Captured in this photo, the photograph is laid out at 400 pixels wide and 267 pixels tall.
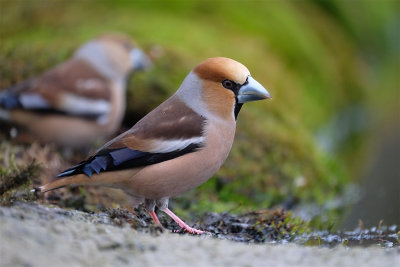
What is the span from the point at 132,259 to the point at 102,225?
23.1 inches

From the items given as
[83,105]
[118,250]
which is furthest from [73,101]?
[118,250]

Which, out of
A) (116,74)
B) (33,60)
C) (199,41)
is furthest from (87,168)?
(199,41)

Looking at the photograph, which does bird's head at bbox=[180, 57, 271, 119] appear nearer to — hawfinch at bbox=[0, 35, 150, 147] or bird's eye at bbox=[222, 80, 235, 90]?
bird's eye at bbox=[222, 80, 235, 90]

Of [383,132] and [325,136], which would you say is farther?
[383,132]

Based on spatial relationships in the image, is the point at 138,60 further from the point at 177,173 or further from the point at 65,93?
the point at 177,173

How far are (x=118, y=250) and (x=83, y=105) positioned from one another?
14.2ft

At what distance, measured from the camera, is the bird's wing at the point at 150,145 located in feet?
13.8

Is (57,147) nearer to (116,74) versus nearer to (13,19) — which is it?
(116,74)

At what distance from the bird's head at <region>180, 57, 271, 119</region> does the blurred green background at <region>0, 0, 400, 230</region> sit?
93cm

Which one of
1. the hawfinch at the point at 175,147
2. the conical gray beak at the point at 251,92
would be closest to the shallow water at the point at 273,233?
the hawfinch at the point at 175,147

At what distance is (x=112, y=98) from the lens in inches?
292

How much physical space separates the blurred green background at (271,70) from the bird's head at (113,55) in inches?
21.4

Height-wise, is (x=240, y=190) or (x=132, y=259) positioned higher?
(x=240, y=190)

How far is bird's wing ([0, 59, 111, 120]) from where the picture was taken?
22.9 ft
